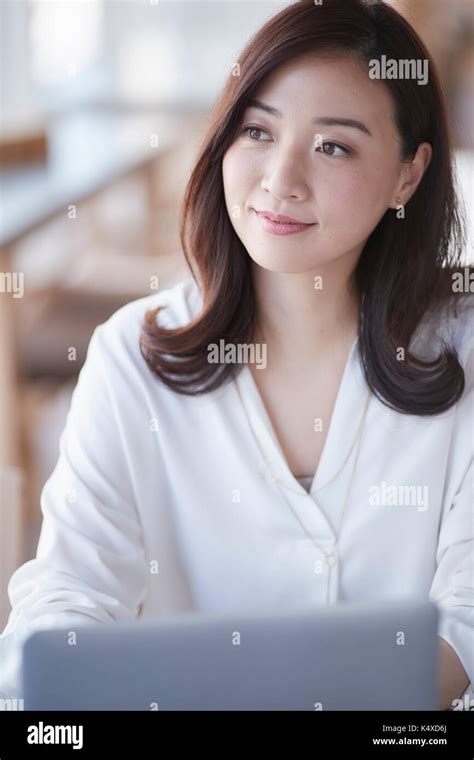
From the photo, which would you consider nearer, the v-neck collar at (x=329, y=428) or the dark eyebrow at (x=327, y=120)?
the dark eyebrow at (x=327, y=120)

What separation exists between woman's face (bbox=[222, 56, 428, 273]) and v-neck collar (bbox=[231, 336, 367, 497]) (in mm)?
125

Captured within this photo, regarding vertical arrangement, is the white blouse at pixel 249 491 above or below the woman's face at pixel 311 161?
below

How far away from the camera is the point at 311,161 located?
2.49 ft

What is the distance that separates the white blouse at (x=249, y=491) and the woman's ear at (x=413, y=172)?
13cm

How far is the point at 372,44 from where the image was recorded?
0.76m

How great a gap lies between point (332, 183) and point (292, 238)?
0.18ft

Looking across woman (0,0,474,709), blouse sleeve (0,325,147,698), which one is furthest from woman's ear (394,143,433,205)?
blouse sleeve (0,325,147,698)

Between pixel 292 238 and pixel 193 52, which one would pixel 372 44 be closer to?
pixel 292 238

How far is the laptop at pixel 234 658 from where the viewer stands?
583 mm

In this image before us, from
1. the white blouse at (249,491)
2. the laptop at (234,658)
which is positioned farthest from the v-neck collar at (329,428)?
the laptop at (234,658)

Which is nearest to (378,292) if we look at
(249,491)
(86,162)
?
(249,491)

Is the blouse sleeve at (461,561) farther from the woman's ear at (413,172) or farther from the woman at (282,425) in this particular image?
the woman's ear at (413,172)

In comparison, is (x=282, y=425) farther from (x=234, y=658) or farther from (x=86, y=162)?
(x=86, y=162)

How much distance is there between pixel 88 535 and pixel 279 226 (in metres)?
0.31
